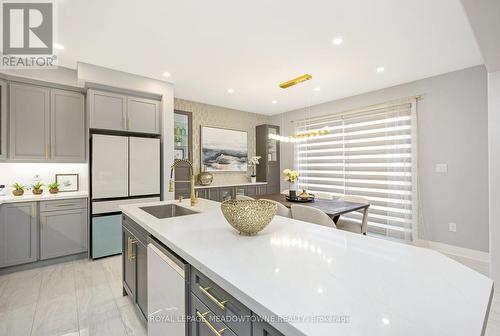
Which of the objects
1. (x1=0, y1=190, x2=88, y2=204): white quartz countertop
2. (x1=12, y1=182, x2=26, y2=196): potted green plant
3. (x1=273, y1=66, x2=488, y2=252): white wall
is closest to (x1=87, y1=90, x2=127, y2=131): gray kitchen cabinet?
(x1=0, y1=190, x2=88, y2=204): white quartz countertop

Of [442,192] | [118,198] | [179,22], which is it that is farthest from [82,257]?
[442,192]

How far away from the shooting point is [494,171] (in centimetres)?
239

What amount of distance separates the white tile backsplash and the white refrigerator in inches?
13.4

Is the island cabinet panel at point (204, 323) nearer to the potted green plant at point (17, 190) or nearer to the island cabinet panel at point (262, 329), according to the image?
the island cabinet panel at point (262, 329)

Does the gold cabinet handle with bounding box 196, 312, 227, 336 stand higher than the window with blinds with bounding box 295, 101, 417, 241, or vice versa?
the window with blinds with bounding box 295, 101, 417, 241

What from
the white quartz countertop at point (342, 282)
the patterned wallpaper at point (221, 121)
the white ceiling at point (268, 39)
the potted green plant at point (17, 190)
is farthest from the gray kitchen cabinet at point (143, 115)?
the white quartz countertop at point (342, 282)

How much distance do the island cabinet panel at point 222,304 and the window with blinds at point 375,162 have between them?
3784 millimetres

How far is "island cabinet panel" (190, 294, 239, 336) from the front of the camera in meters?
0.86

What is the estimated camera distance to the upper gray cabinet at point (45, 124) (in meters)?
2.90

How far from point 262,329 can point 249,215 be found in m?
0.57

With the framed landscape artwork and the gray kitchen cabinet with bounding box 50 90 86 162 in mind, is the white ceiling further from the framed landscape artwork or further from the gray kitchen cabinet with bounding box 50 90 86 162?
A: the framed landscape artwork

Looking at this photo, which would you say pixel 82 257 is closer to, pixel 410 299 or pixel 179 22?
pixel 179 22

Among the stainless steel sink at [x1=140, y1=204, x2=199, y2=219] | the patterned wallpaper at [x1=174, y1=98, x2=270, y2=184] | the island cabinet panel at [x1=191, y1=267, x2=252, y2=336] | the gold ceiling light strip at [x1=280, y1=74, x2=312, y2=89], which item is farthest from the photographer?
the patterned wallpaper at [x1=174, y1=98, x2=270, y2=184]

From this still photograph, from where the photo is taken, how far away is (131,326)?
1.82 m
